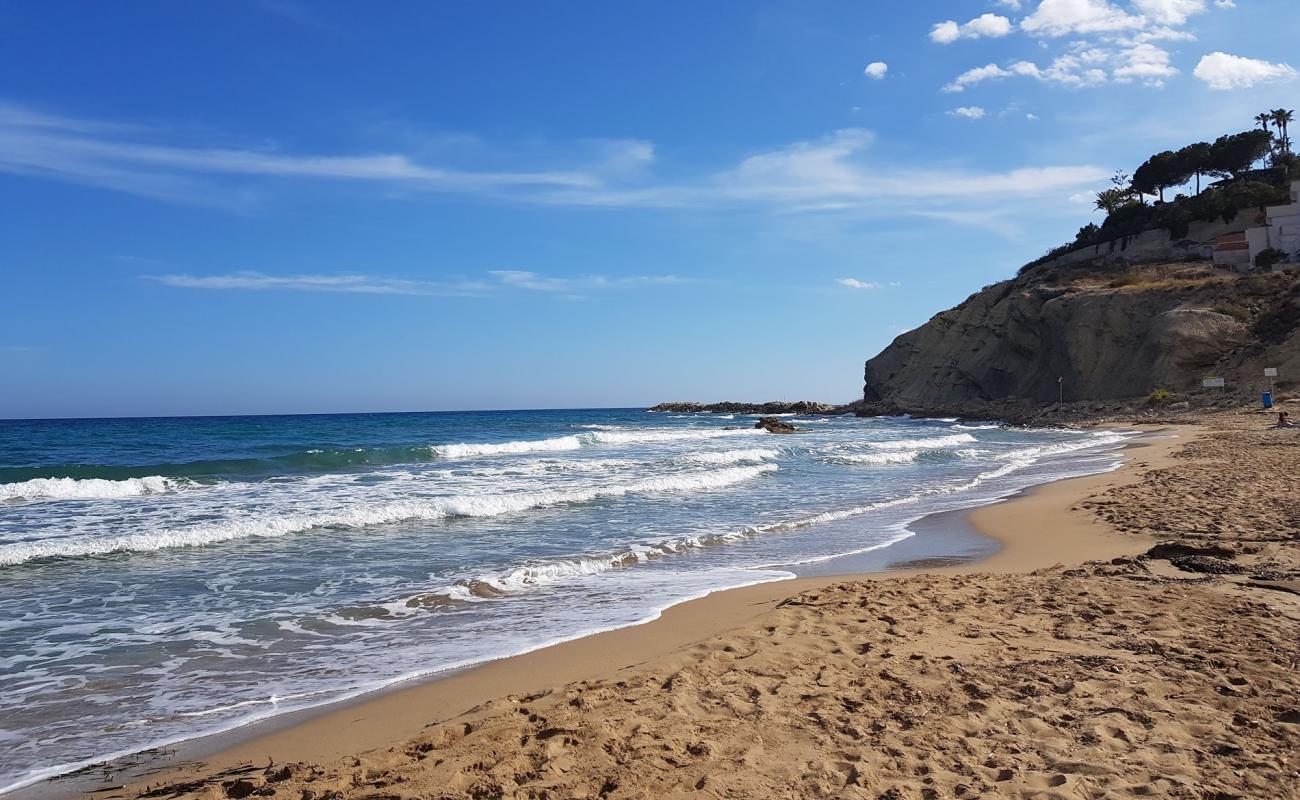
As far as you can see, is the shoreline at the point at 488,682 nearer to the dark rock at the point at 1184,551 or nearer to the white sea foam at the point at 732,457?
the dark rock at the point at 1184,551

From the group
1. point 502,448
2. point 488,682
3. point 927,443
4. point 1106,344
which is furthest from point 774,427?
point 488,682

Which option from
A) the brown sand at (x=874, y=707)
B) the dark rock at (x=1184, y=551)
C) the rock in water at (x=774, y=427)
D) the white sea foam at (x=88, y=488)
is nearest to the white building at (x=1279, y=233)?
the rock in water at (x=774, y=427)

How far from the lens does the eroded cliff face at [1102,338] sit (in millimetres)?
41719

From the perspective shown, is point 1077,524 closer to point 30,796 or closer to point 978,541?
point 978,541

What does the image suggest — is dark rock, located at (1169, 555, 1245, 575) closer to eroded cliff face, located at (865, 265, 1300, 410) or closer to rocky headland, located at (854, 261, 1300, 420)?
rocky headland, located at (854, 261, 1300, 420)

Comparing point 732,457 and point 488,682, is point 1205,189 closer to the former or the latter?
point 732,457

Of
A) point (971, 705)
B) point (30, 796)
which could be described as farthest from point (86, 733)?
point (971, 705)

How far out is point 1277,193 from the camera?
56.7 meters

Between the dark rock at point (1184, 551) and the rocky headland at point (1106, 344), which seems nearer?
the dark rock at point (1184, 551)

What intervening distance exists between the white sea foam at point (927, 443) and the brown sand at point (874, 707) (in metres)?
23.0

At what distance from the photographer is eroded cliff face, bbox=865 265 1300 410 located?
1642 inches

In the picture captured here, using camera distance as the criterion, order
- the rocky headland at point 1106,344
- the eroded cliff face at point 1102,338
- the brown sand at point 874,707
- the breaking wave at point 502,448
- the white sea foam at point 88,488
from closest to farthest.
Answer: the brown sand at point 874,707
the white sea foam at point 88,488
the breaking wave at point 502,448
the rocky headland at point 1106,344
the eroded cliff face at point 1102,338

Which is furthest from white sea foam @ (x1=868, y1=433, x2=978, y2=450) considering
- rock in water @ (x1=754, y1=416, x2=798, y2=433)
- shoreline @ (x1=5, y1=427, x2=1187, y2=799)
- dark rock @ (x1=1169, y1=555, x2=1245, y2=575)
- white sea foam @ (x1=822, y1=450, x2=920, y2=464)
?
dark rock @ (x1=1169, y1=555, x2=1245, y2=575)

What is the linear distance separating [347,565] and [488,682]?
17.6 feet
